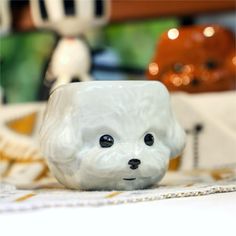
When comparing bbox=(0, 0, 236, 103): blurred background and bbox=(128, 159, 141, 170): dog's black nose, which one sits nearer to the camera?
bbox=(128, 159, 141, 170): dog's black nose

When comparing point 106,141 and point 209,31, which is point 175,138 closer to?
point 106,141

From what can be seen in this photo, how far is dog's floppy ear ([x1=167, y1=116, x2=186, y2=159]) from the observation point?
19.8 inches

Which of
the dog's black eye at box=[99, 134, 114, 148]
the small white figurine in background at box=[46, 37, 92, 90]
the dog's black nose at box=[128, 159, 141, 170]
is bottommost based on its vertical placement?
the small white figurine in background at box=[46, 37, 92, 90]

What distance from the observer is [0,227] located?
350mm

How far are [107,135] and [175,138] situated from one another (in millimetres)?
67

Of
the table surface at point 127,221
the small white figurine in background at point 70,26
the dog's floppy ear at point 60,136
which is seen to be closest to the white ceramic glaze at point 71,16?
the small white figurine in background at point 70,26

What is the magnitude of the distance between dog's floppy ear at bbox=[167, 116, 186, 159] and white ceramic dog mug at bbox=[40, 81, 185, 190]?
0.06ft

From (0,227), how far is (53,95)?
18 centimetres

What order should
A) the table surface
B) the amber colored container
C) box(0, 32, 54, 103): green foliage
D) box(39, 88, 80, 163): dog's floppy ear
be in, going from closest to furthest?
the table surface < box(39, 88, 80, 163): dog's floppy ear < the amber colored container < box(0, 32, 54, 103): green foliage

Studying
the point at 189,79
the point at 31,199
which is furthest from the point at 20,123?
the point at 31,199

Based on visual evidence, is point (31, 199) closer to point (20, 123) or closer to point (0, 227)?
point (0, 227)

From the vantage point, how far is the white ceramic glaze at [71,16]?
36.0 inches

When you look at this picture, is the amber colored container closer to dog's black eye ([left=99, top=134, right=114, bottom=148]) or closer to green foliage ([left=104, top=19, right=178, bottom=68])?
green foliage ([left=104, top=19, right=178, bottom=68])

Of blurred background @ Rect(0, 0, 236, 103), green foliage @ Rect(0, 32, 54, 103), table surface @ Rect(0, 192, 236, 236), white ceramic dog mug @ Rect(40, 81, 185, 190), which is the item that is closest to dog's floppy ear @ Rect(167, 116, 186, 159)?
white ceramic dog mug @ Rect(40, 81, 185, 190)
